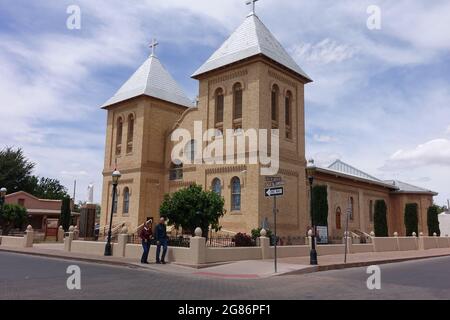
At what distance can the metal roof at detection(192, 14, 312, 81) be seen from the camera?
27734mm

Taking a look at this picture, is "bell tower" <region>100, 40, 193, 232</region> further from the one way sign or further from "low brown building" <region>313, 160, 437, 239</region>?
the one way sign

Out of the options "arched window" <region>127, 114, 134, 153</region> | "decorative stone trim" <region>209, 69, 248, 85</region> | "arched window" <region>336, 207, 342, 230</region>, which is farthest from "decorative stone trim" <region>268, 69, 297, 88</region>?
"arched window" <region>336, 207, 342, 230</region>

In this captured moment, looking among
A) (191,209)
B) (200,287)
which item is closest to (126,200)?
(191,209)

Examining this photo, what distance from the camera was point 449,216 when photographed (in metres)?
61.8

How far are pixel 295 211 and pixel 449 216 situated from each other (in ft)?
143

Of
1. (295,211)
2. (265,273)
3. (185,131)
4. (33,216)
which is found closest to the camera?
(265,273)

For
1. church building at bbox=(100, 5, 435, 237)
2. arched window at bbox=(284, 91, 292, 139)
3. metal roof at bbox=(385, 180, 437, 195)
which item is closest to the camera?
church building at bbox=(100, 5, 435, 237)

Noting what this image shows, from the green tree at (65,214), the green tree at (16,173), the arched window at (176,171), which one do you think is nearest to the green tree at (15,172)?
the green tree at (16,173)

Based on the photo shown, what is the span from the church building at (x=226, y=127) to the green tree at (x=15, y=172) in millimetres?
32012

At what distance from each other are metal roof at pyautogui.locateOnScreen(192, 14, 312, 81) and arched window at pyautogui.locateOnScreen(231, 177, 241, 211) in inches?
311
